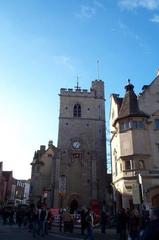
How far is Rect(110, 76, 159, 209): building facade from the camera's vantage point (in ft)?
80.7

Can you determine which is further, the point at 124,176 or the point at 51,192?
the point at 51,192

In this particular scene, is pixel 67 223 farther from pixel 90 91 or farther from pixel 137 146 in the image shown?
pixel 90 91

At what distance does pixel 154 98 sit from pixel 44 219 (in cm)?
1861

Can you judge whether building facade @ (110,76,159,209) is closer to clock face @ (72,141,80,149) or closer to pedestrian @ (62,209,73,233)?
pedestrian @ (62,209,73,233)

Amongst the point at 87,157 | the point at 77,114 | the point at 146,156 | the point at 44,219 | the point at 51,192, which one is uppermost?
the point at 77,114

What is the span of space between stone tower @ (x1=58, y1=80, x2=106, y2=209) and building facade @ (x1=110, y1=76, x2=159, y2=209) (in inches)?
440

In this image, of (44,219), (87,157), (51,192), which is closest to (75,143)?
(87,157)

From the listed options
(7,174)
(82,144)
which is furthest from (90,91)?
(7,174)

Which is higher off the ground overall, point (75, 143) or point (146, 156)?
point (75, 143)

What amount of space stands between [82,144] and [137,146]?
17.9 meters

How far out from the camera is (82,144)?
1718 inches

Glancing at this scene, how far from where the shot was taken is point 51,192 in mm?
39125

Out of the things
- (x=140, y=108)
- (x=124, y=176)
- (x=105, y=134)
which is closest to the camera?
(x=124, y=176)

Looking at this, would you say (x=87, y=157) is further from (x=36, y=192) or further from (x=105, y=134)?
(x=36, y=192)
